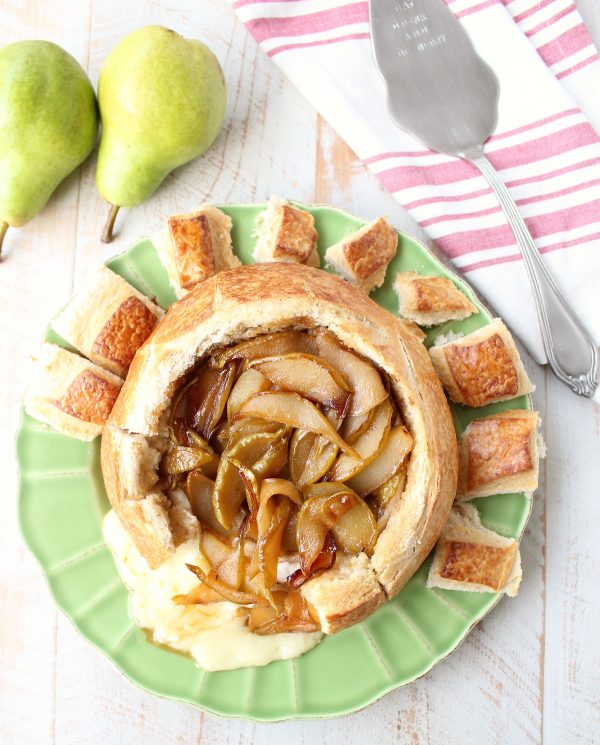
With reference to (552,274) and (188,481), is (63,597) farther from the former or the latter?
(552,274)

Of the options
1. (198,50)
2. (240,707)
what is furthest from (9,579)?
(198,50)

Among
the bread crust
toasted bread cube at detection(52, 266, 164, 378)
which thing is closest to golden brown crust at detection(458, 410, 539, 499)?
the bread crust

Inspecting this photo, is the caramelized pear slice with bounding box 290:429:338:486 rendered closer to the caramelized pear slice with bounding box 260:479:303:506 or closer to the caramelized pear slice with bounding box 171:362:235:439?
the caramelized pear slice with bounding box 260:479:303:506

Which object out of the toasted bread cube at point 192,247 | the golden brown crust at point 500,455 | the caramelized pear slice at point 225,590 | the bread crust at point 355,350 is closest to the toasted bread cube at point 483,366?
the golden brown crust at point 500,455

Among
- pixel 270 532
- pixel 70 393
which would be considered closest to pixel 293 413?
pixel 270 532

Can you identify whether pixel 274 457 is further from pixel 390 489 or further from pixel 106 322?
pixel 106 322

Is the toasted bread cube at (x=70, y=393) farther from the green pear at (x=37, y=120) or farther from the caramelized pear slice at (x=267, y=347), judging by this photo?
the green pear at (x=37, y=120)
